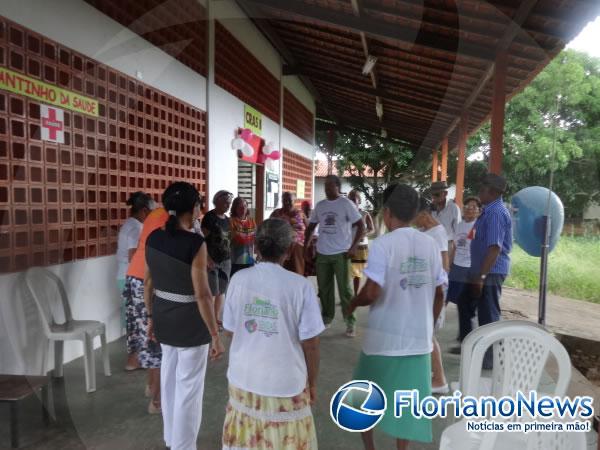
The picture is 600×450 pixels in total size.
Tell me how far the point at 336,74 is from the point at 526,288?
511 cm

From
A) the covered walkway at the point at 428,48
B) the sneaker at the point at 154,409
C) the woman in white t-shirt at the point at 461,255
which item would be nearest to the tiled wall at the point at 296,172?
the covered walkway at the point at 428,48

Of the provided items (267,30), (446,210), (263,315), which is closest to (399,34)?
(446,210)

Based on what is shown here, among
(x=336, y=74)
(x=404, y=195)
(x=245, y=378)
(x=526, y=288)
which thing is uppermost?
(x=336, y=74)

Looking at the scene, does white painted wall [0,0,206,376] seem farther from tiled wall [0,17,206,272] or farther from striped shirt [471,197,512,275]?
striped shirt [471,197,512,275]

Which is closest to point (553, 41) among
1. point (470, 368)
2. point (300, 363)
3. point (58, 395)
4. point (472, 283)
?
point (472, 283)

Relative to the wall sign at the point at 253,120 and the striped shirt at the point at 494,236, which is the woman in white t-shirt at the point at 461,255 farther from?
the wall sign at the point at 253,120

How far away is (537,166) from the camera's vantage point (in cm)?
609

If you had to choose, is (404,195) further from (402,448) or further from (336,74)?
(336,74)

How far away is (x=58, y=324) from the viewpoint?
2.86 meters

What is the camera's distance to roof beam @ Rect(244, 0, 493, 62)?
456cm

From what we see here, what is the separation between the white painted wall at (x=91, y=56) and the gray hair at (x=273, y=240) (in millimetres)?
1888

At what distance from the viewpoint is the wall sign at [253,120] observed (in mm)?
6672

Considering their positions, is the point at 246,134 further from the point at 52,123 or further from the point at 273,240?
the point at 273,240

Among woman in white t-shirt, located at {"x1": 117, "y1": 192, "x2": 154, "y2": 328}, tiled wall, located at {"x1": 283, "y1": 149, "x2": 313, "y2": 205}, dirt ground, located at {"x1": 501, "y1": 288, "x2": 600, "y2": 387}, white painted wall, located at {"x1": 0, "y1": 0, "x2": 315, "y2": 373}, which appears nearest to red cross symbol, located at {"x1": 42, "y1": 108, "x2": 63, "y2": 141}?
white painted wall, located at {"x1": 0, "y1": 0, "x2": 315, "y2": 373}
